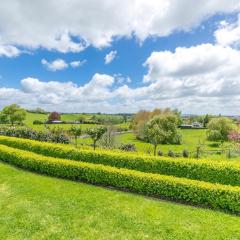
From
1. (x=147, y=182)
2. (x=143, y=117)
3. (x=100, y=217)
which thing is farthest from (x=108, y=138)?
(x=100, y=217)

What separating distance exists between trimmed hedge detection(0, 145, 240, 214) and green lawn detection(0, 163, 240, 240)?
0.48 m

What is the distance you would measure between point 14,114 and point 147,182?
7313 centimetres

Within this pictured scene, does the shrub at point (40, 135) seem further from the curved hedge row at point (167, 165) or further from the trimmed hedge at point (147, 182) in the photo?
the trimmed hedge at point (147, 182)

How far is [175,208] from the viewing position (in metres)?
10.4

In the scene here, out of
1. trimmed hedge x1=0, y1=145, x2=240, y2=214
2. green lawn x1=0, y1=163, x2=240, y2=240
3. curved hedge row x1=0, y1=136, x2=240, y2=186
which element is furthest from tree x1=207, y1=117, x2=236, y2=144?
green lawn x1=0, y1=163, x2=240, y2=240

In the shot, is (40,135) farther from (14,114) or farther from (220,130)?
(14,114)

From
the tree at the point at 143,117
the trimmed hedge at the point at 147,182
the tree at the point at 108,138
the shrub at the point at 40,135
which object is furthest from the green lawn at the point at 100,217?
the tree at the point at 143,117

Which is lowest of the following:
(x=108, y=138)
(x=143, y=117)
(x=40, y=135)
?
(x=108, y=138)

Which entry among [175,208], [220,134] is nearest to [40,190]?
[175,208]

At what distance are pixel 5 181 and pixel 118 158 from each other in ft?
18.6

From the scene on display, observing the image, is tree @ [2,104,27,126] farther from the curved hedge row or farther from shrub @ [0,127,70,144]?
the curved hedge row

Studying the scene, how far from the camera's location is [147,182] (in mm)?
11977

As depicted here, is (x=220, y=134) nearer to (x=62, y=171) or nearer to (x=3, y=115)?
(x=62, y=171)

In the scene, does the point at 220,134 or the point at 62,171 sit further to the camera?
the point at 220,134
